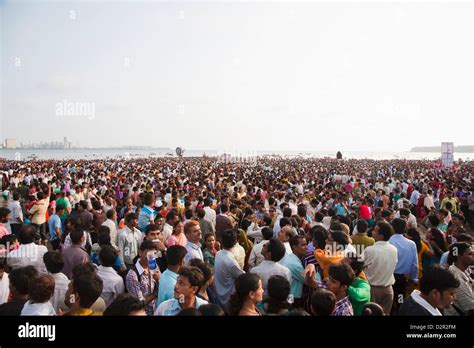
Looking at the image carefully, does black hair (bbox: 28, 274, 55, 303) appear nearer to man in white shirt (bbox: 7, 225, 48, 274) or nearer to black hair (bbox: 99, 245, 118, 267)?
black hair (bbox: 99, 245, 118, 267)

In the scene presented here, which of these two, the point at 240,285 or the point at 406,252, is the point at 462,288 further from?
the point at 240,285

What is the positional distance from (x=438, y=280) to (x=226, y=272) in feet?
7.46

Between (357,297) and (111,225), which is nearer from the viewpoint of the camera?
(357,297)

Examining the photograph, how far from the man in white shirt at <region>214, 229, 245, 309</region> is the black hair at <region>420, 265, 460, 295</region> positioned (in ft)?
6.54

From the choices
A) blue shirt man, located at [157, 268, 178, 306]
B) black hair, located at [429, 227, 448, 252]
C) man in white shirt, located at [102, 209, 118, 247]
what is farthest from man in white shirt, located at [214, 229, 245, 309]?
black hair, located at [429, 227, 448, 252]

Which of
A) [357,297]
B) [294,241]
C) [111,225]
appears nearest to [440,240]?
[294,241]

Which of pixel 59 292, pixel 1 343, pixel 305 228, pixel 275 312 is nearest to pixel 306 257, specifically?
pixel 275 312

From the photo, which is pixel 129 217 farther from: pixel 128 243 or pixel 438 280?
pixel 438 280

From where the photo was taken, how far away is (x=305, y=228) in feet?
22.0

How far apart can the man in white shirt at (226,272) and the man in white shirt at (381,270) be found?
184 cm

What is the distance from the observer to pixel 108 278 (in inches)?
142

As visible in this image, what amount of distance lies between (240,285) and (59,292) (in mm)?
2104

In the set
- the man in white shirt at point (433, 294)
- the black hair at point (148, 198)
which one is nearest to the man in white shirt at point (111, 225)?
the black hair at point (148, 198)

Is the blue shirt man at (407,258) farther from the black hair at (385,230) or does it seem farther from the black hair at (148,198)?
the black hair at (148,198)
